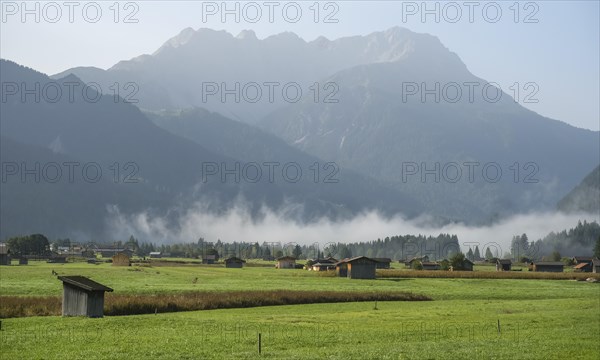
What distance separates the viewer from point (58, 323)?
173 feet

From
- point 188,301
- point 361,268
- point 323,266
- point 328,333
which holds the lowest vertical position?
point 328,333

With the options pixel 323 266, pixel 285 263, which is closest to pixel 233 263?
pixel 285 263

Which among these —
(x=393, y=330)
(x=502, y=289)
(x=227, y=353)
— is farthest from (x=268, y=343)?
(x=502, y=289)

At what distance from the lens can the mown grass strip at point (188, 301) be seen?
61.7 m

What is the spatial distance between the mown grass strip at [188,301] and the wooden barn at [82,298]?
2523mm

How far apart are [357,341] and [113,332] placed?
17006mm

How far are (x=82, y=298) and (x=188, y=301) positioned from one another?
14607 millimetres

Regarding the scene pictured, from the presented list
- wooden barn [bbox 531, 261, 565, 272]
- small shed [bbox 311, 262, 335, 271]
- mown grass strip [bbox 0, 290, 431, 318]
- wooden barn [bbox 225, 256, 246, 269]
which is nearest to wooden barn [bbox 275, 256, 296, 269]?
wooden barn [bbox 225, 256, 246, 269]

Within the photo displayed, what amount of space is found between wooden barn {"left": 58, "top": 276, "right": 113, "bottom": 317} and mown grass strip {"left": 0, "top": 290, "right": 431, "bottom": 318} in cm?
252

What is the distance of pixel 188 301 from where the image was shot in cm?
7088

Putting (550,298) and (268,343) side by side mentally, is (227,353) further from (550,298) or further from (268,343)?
(550,298)

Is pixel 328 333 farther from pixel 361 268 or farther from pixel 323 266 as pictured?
pixel 323 266

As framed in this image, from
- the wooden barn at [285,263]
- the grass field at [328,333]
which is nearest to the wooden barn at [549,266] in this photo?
the wooden barn at [285,263]

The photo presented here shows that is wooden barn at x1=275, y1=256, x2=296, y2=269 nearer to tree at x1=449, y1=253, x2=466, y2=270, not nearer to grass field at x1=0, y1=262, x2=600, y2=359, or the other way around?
tree at x1=449, y1=253, x2=466, y2=270
